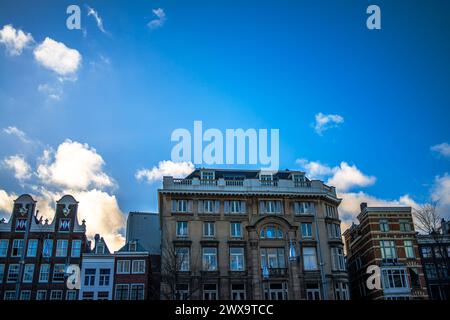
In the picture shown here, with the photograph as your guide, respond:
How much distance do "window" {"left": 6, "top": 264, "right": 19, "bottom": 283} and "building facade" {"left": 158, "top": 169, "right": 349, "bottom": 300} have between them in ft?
53.9

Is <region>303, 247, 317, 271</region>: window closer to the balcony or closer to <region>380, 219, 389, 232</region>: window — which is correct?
the balcony

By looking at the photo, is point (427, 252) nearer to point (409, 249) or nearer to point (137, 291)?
point (409, 249)

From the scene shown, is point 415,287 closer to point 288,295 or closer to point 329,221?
point 329,221

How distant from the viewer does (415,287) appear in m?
50.1

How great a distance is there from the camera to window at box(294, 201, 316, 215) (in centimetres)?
5222

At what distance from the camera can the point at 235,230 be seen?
165ft

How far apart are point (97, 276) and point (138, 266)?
182 inches

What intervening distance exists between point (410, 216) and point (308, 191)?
13.5 metres

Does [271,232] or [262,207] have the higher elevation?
[262,207]

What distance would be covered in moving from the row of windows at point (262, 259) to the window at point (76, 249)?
1165cm

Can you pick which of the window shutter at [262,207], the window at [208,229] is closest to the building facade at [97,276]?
the window at [208,229]

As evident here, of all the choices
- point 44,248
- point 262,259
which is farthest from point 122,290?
point 262,259

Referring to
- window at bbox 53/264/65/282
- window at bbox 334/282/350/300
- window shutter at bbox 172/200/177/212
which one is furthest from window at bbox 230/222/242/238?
window at bbox 53/264/65/282
